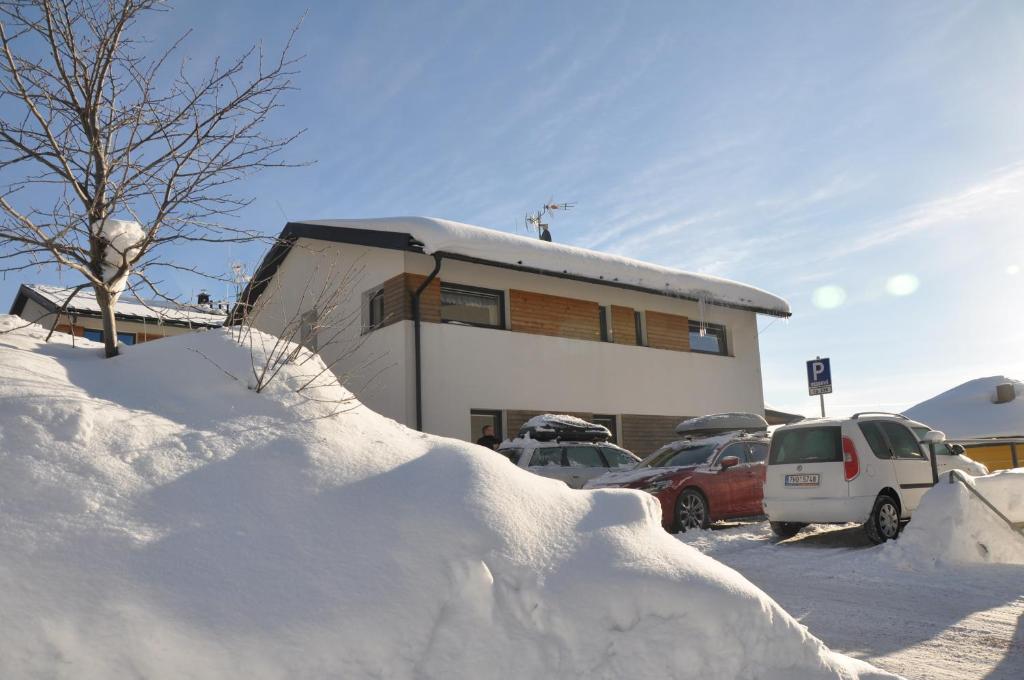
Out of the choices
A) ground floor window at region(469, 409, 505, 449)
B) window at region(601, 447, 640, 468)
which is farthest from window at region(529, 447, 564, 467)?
ground floor window at region(469, 409, 505, 449)

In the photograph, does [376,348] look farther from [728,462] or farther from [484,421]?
[728,462]

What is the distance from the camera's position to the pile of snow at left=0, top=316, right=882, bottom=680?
2887 millimetres

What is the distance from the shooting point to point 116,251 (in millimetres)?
4848

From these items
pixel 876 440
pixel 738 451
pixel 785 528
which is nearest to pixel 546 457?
pixel 738 451

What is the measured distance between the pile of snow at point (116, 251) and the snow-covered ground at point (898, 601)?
16.6 ft

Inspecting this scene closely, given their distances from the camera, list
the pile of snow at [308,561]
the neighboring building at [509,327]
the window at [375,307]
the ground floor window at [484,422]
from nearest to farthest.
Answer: the pile of snow at [308,561] → the neighboring building at [509,327] → the ground floor window at [484,422] → the window at [375,307]

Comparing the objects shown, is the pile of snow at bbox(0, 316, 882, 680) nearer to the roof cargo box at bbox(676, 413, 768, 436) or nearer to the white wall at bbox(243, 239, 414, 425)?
the white wall at bbox(243, 239, 414, 425)

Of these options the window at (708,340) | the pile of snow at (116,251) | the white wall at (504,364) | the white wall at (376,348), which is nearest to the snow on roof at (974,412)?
the window at (708,340)

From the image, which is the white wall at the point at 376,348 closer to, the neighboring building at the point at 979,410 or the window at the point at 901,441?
the window at the point at 901,441

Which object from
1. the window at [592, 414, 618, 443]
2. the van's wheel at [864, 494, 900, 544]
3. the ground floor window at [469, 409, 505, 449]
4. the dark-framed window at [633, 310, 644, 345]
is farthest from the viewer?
the dark-framed window at [633, 310, 644, 345]

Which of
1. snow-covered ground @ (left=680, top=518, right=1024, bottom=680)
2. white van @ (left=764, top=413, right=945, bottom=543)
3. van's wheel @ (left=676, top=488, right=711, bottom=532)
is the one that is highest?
white van @ (left=764, top=413, right=945, bottom=543)

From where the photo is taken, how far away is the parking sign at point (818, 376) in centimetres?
1517

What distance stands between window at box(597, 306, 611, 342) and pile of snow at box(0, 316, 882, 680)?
540 inches

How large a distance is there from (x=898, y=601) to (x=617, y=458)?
7.00 meters
